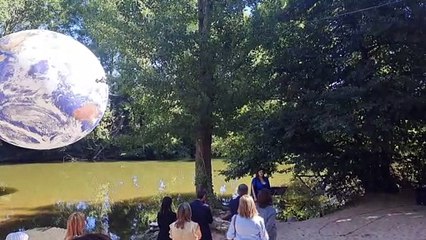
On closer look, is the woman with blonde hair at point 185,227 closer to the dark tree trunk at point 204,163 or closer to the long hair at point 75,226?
the long hair at point 75,226

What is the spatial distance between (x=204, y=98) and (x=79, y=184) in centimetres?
1305

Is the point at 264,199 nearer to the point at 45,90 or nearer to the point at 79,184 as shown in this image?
the point at 45,90

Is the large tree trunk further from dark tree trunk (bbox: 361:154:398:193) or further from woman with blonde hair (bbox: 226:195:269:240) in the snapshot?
woman with blonde hair (bbox: 226:195:269:240)

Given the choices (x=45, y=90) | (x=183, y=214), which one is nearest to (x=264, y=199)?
(x=183, y=214)

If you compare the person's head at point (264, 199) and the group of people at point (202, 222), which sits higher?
the person's head at point (264, 199)

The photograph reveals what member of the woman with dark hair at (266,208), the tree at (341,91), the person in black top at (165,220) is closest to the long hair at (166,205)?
the person in black top at (165,220)

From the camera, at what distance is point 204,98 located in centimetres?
1113

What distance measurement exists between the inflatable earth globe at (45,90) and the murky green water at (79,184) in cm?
904

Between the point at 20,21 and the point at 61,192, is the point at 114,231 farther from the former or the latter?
the point at 20,21

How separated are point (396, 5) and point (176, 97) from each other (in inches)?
205

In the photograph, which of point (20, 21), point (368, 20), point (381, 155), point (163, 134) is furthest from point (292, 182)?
point (20, 21)

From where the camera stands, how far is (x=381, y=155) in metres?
11.9

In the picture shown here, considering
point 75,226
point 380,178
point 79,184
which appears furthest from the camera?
point 79,184

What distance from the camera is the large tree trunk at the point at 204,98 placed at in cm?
1139
